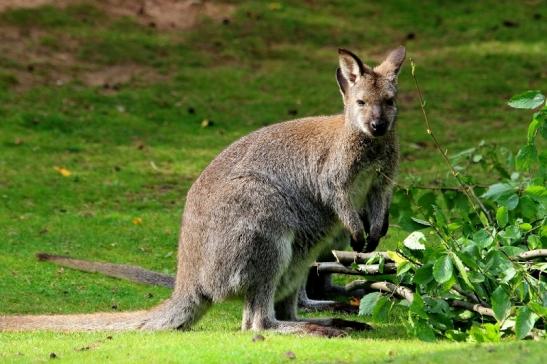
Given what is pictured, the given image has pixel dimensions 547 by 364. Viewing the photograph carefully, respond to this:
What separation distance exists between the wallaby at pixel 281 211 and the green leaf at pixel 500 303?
36.4 inches

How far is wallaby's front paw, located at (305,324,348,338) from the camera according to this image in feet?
21.2

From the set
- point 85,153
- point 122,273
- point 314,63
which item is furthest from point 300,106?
point 122,273

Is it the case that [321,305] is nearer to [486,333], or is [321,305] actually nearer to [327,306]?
[327,306]

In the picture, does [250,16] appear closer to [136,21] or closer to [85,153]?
[136,21]

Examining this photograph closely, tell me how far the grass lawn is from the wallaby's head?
50.6 inches

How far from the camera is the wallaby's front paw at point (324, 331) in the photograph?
6477mm

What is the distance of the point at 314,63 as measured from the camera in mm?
16797

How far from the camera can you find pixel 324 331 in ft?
21.5

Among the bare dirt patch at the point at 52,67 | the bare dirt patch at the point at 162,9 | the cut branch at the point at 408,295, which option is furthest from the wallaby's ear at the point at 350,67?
the bare dirt patch at the point at 162,9

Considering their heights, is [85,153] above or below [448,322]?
below

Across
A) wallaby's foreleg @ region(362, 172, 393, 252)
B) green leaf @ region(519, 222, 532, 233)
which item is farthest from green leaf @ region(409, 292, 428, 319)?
wallaby's foreleg @ region(362, 172, 393, 252)

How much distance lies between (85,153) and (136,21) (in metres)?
5.22

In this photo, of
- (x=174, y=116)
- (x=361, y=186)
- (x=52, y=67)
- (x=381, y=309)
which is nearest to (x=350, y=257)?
(x=361, y=186)

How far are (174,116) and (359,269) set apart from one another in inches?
315
